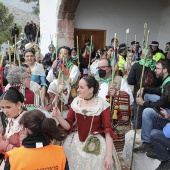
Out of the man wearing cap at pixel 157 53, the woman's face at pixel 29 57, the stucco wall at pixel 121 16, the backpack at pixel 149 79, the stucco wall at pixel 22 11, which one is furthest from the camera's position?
the stucco wall at pixel 22 11

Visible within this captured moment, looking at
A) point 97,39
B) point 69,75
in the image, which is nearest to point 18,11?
point 97,39

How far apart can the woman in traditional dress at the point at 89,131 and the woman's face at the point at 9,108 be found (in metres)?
0.36

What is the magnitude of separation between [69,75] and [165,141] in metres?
1.73

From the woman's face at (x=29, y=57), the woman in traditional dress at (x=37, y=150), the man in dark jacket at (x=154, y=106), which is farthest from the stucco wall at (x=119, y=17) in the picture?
the woman in traditional dress at (x=37, y=150)

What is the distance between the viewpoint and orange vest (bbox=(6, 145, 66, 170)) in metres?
1.57

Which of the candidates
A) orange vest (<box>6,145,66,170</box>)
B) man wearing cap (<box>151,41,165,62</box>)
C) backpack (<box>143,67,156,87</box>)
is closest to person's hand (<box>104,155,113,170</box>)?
orange vest (<box>6,145,66,170</box>)

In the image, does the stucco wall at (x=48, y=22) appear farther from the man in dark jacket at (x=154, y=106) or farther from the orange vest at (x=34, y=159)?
the orange vest at (x=34, y=159)

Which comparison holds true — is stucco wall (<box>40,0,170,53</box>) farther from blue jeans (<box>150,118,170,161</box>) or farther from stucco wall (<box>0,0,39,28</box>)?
stucco wall (<box>0,0,39,28</box>)

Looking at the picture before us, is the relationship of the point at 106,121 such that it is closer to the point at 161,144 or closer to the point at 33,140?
the point at 161,144

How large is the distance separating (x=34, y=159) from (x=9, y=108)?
2.44ft

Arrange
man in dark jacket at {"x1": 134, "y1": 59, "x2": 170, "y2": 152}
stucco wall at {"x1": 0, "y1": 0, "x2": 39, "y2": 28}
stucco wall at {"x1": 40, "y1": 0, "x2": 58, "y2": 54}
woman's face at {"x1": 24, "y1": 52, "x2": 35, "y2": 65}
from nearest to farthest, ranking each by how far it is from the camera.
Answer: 1. man in dark jacket at {"x1": 134, "y1": 59, "x2": 170, "y2": 152}
2. woman's face at {"x1": 24, "y1": 52, "x2": 35, "y2": 65}
3. stucco wall at {"x1": 40, "y1": 0, "x2": 58, "y2": 54}
4. stucco wall at {"x1": 0, "y1": 0, "x2": 39, "y2": 28}

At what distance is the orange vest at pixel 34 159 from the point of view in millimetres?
1566

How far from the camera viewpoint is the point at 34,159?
5.20 feet

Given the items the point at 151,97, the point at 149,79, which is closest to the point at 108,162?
the point at 151,97
